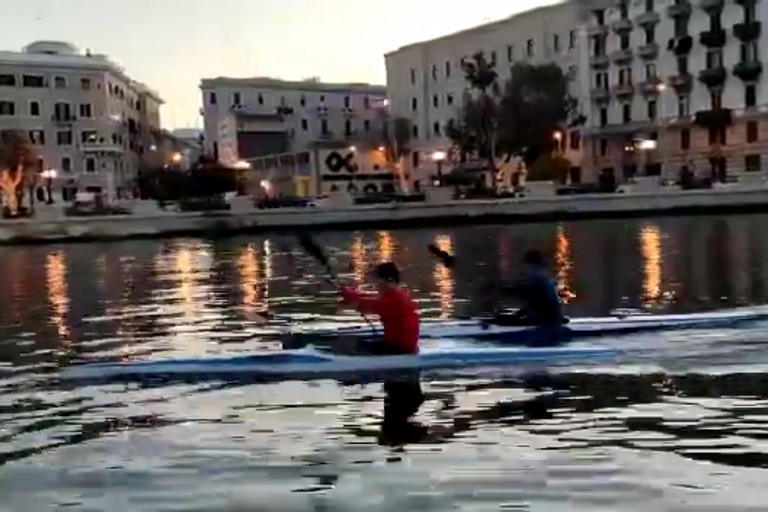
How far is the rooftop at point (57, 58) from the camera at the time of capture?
11358 centimetres

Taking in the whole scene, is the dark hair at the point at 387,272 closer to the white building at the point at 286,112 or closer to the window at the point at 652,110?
the window at the point at 652,110

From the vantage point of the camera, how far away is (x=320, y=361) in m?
17.8

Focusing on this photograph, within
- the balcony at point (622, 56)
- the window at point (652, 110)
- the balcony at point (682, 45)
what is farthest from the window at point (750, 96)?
the balcony at point (622, 56)

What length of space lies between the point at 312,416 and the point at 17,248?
57984mm

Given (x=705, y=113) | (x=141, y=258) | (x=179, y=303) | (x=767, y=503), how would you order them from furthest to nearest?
(x=705, y=113) → (x=141, y=258) → (x=179, y=303) → (x=767, y=503)

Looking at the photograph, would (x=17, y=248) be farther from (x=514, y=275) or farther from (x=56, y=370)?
(x=56, y=370)

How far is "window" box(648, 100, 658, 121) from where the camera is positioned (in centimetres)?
9762

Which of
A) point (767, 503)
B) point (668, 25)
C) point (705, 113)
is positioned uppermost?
point (668, 25)

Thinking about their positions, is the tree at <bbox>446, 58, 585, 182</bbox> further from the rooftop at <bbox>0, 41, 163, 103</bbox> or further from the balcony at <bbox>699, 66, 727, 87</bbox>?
the rooftop at <bbox>0, 41, 163, 103</bbox>

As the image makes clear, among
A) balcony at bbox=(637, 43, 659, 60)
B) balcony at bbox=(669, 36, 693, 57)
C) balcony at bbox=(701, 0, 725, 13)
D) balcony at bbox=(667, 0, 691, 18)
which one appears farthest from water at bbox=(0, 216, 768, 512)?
balcony at bbox=(637, 43, 659, 60)

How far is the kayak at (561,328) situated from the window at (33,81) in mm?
100329

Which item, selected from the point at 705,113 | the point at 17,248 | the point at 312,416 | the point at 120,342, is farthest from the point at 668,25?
the point at 312,416

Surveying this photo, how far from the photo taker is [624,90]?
99.8 metres

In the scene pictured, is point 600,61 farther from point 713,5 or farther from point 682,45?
point 713,5
